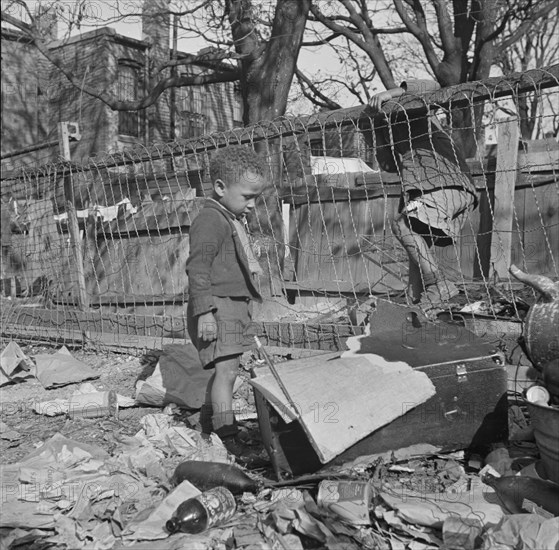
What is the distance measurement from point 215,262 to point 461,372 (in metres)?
1.47

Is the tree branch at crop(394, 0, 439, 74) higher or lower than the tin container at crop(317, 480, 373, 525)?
higher

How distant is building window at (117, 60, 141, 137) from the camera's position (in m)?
24.5

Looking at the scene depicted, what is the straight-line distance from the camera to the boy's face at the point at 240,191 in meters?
3.75

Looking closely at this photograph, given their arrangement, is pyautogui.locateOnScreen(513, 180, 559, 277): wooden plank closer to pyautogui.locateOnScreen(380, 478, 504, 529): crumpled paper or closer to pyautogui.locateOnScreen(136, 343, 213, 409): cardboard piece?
pyautogui.locateOnScreen(136, 343, 213, 409): cardboard piece

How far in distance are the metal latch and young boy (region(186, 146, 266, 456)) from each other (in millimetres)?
1203

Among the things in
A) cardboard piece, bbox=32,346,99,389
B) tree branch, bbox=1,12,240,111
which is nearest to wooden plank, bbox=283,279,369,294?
cardboard piece, bbox=32,346,99,389

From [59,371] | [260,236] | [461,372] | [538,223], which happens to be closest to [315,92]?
[538,223]

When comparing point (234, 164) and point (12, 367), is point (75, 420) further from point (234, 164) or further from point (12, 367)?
point (234, 164)

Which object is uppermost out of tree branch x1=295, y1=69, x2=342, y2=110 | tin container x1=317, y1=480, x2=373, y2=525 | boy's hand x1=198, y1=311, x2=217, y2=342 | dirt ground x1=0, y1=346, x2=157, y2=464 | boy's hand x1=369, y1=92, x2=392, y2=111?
tree branch x1=295, y1=69, x2=342, y2=110

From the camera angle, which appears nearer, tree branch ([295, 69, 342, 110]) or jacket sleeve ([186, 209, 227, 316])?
jacket sleeve ([186, 209, 227, 316])

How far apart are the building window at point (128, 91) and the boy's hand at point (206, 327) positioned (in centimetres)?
2228

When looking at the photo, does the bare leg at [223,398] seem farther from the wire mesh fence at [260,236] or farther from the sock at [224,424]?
the wire mesh fence at [260,236]

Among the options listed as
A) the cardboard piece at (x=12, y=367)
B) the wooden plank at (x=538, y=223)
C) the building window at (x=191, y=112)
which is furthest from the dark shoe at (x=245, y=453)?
the building window at (x=191, y=112)

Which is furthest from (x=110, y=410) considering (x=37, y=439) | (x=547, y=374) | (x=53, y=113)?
Answer: (x=53, y=113)
